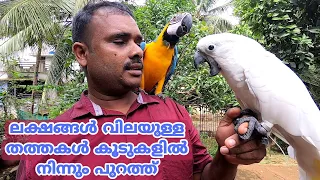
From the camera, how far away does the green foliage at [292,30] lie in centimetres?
391

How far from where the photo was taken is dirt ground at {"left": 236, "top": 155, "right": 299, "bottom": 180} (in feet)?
20.2

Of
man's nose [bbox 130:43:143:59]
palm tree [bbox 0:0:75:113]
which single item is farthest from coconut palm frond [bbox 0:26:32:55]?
man's nose [bbox 130:43:143:59]

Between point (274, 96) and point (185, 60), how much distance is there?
2.72 metres

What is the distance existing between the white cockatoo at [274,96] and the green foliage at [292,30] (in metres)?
2.68

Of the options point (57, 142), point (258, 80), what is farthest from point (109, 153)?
point (258, 80)

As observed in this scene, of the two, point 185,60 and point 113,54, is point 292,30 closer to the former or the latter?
point 185,60

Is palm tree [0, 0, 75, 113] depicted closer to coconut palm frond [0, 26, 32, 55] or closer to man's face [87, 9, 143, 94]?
coconut palm frond [0, 26, 32, 55]

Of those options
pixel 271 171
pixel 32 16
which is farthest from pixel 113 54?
pixel 271 171

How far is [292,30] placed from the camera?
13.0 ft

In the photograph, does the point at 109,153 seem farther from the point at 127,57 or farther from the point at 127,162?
the point at 127,57

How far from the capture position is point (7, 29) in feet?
20.3

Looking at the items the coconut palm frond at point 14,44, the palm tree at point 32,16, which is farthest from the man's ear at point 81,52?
the coconut palm frond at point 14,44

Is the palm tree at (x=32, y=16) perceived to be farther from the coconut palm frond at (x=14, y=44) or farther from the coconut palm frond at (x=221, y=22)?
the coconut palm frond at (x=221, y=22)

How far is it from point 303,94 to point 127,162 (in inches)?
36.9
